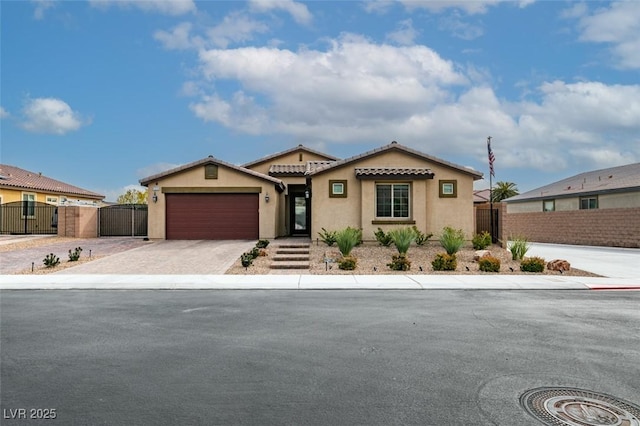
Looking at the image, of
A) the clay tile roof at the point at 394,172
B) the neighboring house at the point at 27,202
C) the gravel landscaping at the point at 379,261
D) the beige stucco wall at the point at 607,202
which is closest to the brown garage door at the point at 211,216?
the gravel landscaping at the point at 379,261

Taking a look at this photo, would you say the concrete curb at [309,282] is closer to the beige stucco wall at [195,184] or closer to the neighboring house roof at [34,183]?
the beige stucco wall at [195,184]

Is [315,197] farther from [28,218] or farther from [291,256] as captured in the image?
[28,218]

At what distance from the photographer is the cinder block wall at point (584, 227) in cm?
2417

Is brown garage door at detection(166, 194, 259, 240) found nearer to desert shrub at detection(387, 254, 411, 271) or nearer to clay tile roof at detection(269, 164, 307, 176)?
clay tile roof at detection(269, 164, 307, 176)

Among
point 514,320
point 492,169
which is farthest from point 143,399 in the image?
point 492,169

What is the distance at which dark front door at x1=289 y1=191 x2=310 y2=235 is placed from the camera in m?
26.4

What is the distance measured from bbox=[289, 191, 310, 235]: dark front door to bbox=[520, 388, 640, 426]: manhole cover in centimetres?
2192

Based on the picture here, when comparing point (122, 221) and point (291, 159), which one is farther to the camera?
point (291, 159)

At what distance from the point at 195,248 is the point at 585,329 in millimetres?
15763

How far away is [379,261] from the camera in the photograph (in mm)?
16828

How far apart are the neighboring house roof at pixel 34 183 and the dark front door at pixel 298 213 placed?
19.3 m

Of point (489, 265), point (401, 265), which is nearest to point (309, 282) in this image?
point (401, 265)

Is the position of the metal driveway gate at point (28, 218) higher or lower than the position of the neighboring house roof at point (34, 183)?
lower

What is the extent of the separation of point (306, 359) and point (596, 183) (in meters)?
32.7
